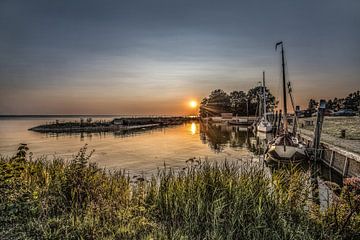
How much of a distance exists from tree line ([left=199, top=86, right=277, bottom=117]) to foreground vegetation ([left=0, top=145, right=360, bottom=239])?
120 meters

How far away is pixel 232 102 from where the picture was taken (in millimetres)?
156875

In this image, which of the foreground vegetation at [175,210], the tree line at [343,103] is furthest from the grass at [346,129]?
the tree line at [343,103]

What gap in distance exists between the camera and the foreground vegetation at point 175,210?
5.48m

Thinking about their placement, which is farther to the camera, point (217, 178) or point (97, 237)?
point (217, 178)

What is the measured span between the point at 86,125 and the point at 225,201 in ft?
232

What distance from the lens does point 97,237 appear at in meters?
5.30

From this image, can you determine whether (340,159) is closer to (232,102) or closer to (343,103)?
(343,103)

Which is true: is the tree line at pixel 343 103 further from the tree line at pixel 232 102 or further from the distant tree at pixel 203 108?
the distant tree at pixel 203 108

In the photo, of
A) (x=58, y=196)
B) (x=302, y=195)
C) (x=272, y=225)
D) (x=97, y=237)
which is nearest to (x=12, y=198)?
(x=58, y=196)

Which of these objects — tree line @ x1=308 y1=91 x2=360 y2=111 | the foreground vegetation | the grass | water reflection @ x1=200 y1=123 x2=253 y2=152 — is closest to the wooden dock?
the grass

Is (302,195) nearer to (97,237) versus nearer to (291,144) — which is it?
(97,237)

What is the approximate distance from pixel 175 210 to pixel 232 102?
504ft

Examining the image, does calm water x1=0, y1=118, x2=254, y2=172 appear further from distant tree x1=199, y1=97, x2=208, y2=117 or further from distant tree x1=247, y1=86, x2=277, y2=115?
distant tree x1=199, y1=97, x2=208, y2=117

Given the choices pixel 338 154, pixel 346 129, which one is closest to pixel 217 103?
pixel 346 129
